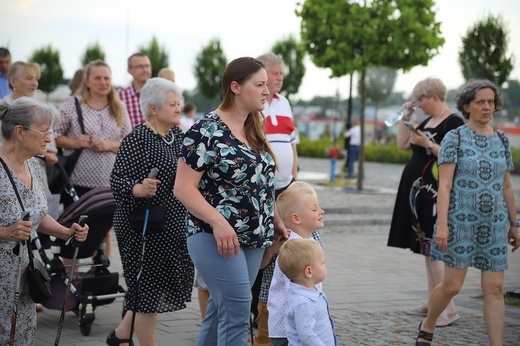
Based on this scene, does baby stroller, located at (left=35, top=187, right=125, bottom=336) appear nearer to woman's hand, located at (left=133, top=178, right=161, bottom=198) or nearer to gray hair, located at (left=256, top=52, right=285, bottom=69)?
woman's hand, located at (left=133, top=178, right=161, bottom=198)

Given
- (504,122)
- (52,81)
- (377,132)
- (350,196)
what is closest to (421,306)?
(350,196)

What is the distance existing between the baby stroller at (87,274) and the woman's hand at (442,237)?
2457mm

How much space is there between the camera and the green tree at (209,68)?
2395 inches

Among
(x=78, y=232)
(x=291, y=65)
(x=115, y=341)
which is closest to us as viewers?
(x=78, y=232)

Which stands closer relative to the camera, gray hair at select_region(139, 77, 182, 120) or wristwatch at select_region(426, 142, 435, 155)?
gray hair at select_region(139, 77, 182, 120)

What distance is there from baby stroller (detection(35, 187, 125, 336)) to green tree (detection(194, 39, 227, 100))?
2093 inches

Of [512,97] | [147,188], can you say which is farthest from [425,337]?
[512,97]

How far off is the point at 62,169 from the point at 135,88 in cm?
224

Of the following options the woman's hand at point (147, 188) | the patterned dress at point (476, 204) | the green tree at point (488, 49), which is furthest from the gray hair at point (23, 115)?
the green tree at point (488, 49)

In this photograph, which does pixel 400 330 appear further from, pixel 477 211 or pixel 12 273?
pixel 12 273

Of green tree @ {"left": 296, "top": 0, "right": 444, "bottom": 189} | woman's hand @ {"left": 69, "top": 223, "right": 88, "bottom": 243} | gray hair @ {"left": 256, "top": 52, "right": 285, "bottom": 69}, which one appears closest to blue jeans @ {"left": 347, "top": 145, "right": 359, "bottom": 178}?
green tree @ {"left": 296, "top": 0, "right": 444, "bottom": 189}

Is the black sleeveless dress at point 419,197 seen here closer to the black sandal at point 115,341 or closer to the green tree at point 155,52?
the black sandal at point 115,341

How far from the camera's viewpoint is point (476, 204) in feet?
21.2

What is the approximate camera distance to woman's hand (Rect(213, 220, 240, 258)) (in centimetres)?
458
